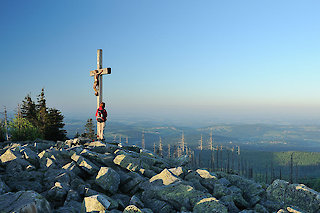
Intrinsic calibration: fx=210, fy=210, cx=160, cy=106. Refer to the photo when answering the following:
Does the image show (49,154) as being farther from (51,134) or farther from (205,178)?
(51,134)

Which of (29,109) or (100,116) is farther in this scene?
(29,109)

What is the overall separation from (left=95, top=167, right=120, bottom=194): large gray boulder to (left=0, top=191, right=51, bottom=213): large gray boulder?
2.79 m

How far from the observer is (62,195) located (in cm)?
734

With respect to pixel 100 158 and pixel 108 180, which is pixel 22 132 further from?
pixel 108 180

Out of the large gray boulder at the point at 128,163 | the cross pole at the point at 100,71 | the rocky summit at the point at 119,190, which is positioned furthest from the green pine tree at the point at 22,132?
the large gray boulder at the point at 128,163

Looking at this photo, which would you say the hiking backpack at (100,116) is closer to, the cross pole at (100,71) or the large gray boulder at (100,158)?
the cross pole at (100,71)

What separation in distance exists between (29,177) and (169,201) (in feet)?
19.3

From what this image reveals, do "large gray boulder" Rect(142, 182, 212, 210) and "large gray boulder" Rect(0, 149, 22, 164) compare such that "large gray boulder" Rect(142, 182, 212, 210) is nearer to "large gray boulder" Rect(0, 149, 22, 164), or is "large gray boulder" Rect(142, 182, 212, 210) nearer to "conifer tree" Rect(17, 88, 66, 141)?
"large gray boulder" Rect(0, 149, 22, 164)

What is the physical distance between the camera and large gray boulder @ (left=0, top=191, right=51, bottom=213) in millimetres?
5286

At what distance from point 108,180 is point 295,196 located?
8.53m

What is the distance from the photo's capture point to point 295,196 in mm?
9727

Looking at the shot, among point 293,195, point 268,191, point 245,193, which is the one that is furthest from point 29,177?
point 293,195

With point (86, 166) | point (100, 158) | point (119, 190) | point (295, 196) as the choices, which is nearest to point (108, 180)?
point (119, 190)

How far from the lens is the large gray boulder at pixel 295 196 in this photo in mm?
9336
